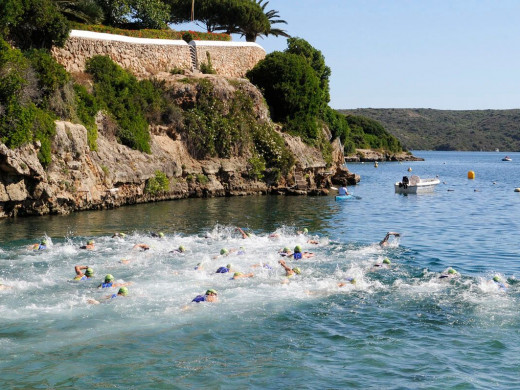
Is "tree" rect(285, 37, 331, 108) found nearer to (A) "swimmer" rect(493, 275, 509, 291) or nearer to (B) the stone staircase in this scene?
(B) the stone staircase

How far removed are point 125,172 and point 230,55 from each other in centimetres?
2227

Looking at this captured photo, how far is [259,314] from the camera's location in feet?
52.3

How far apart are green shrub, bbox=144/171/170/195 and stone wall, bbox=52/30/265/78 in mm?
9868

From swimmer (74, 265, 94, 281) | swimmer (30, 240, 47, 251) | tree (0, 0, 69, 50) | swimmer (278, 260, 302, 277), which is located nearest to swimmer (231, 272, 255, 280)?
swimmer (278, 260, 302, 277)

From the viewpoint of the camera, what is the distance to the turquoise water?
1215 centimetres

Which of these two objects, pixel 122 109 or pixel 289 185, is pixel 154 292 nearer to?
pixel 122 109

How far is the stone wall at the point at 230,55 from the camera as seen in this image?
54312mm

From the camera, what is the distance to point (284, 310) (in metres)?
16.3

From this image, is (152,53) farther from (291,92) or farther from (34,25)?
(291,92)

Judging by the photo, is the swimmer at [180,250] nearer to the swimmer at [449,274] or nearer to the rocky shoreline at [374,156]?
the swimmer at [449,274]

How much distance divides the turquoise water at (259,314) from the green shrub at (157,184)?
37.2 ft

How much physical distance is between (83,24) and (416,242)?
30820 mm

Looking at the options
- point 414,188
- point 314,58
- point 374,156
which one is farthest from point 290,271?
point 374,156

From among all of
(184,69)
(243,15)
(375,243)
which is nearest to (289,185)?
(184,69)
